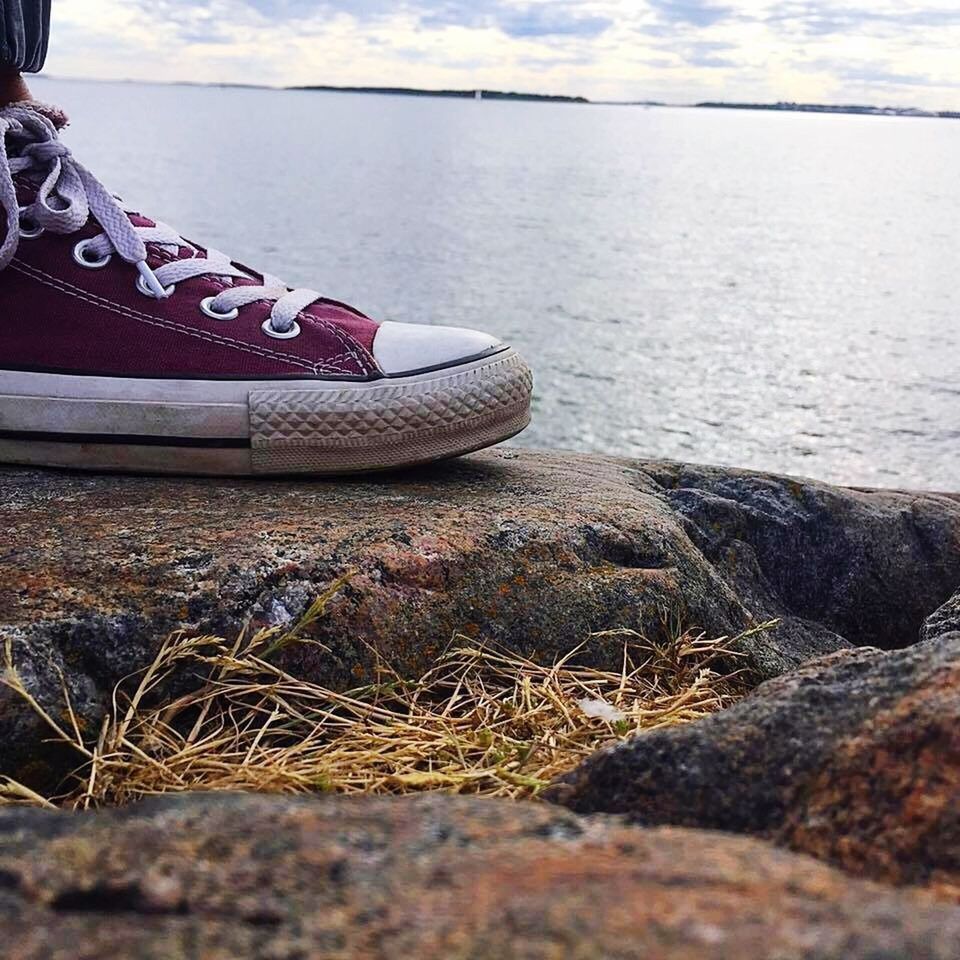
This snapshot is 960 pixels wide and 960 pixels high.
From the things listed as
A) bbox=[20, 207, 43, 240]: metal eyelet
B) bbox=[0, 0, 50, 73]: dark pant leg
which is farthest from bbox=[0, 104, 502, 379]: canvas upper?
bbox=[0, 0, 50, 73]: dark pant leg

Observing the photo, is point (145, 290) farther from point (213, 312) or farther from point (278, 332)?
point (278, 332)

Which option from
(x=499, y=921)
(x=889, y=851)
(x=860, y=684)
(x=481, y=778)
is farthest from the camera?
(x=481, y=778)

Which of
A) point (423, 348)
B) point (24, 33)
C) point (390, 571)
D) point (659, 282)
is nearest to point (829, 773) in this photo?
point (390, 571)

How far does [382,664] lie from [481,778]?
0.38m

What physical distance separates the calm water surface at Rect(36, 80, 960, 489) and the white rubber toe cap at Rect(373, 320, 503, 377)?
22.6 ft

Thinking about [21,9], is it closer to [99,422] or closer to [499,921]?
[99,422]

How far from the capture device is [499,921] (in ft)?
2.68

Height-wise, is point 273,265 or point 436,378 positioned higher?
point 436,378

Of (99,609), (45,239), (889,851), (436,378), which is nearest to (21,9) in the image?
(45,239)

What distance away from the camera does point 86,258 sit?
7.68ft

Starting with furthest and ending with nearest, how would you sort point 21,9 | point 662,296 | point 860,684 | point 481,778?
point 662,296, point 21,9, point 481,778, point 860,684

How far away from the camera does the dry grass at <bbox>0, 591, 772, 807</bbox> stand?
146cm

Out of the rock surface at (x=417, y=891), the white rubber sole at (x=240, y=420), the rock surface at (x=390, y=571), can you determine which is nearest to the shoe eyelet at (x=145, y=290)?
the white rubber sole at (x=240, y=420)

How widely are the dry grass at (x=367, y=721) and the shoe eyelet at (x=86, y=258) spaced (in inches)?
39.8
